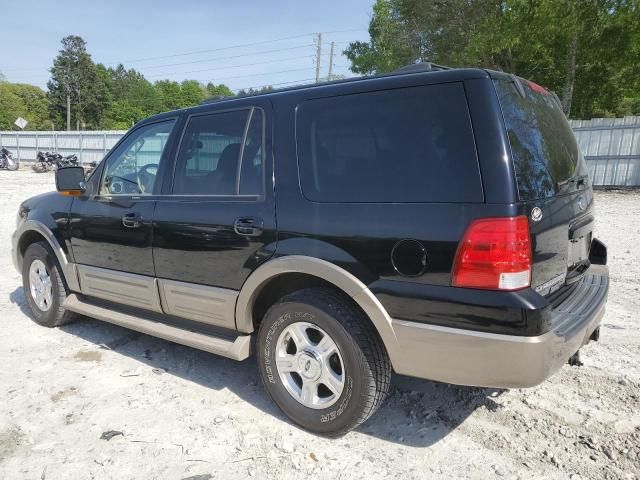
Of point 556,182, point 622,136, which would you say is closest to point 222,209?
point 556,182

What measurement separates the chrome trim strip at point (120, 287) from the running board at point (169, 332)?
0.35 feet

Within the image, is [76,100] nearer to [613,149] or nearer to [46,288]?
[613,149]

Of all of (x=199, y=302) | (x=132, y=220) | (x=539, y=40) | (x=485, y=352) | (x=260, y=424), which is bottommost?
(x=260, y=424)

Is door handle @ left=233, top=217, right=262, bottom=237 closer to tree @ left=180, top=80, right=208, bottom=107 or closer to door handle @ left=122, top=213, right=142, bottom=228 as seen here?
door handle @ left=122, top=213, right=142, bottom=228

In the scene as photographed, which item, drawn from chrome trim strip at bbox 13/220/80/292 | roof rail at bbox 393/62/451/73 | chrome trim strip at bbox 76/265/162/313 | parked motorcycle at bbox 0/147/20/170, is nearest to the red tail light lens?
roof rail at bbox 393/62/451/73

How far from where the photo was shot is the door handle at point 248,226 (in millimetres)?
3037

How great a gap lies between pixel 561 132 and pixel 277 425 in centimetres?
248

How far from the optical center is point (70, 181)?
4.22m

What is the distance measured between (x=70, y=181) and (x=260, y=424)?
261cm

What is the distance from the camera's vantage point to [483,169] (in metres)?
2.33

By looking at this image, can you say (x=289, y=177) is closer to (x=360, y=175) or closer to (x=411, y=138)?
(x=360, y=175)

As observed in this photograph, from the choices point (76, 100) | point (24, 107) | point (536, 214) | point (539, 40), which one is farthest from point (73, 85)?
point (536, 214)

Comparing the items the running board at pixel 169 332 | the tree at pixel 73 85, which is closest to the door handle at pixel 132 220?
the running board at pixel 169 332

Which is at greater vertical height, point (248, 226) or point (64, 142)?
point (64, 142)
